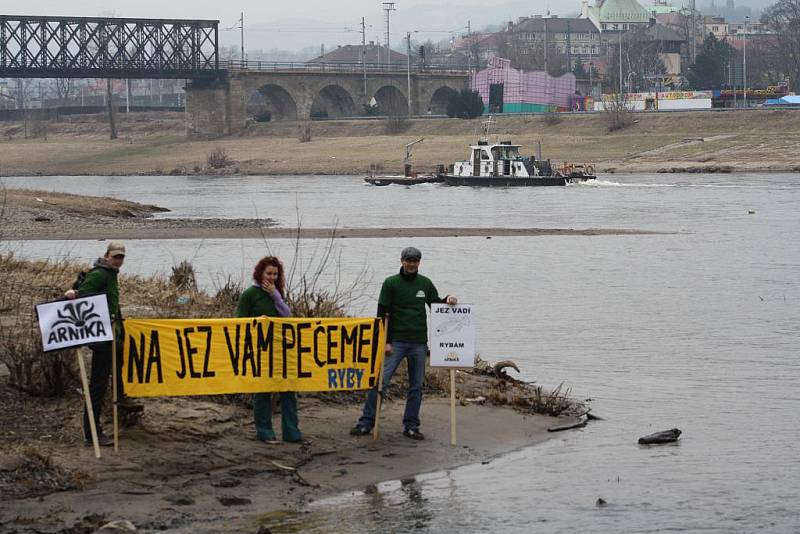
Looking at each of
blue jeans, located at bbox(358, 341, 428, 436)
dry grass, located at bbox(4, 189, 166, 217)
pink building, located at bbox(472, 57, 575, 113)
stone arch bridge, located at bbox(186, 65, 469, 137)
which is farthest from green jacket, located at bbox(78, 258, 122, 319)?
stone arch bridge, located at bbox(186, 65, 469, 137)

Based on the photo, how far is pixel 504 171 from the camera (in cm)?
8031

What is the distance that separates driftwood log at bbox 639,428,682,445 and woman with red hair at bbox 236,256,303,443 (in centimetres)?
385

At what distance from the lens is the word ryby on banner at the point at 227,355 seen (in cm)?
1391

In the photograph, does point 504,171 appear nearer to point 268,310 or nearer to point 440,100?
point 268,310

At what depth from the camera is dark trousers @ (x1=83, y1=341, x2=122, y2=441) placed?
1354 cm

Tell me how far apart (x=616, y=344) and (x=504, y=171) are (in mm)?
56499

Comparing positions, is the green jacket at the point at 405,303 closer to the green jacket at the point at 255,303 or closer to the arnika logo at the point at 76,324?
the green jacket at the point at 255,303

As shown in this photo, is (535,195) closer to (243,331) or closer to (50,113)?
(243,331)

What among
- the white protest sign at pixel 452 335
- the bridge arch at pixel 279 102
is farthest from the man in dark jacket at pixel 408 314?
the bridge arch at pixel 279 102

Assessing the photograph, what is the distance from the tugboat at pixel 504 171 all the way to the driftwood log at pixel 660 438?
2471 inches

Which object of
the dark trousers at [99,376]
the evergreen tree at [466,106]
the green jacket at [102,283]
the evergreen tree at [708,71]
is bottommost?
the dark trousers at [99,376]

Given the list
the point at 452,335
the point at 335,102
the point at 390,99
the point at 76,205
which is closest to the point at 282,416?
the point at 452,335

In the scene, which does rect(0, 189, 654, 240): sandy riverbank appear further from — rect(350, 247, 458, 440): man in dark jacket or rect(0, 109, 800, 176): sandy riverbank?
rect(0, 109, 800, 176): sandy riverbank

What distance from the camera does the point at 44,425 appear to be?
14.2 m
